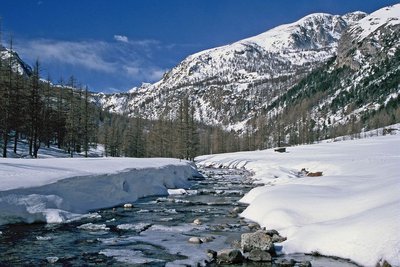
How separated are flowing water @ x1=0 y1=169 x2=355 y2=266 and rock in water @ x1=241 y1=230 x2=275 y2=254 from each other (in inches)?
20.8

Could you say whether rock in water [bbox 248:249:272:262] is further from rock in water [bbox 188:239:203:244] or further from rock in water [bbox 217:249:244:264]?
rock in water [bbox 188:239:203:244]

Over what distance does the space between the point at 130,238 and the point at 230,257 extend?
17.3 feet

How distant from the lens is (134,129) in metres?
108

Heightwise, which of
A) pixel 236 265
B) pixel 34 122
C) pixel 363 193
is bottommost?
pixel 236 265

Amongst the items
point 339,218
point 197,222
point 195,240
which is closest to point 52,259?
point 195,240

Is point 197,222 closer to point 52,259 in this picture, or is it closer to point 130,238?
point 130,238

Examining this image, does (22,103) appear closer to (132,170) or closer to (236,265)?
(132,170)

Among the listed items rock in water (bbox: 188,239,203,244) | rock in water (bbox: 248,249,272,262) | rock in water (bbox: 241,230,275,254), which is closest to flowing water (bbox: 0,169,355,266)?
rock in water (bbox: 188,239,203,244)

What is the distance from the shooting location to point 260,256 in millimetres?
13562

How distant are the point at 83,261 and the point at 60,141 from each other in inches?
2994

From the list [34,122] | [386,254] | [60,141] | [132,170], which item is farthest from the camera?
[60,141]

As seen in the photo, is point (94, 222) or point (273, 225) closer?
point (273, 225)

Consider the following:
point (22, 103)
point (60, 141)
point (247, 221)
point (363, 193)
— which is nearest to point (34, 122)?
point (22, 103)

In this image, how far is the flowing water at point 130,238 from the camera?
1336cm
